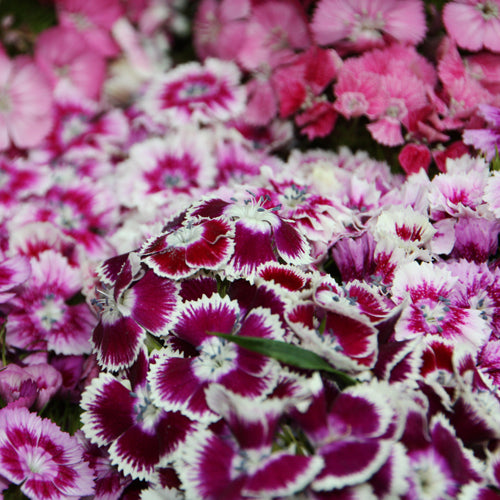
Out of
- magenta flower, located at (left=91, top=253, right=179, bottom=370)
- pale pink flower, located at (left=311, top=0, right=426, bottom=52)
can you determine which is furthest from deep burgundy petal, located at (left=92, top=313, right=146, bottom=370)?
pale pink flower, located at (left=311, top=0, right=426, bottom=52)

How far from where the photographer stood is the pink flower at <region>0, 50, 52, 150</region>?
73.4 inches

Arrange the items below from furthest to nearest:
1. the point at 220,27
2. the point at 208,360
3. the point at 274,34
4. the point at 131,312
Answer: the point at 220,27 < the point at 274,34 < the point at 131,312 < the point at 208,360

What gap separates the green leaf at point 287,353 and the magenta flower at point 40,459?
40 cm

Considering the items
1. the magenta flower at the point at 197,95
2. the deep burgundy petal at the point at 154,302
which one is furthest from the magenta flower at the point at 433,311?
the magenta flower at the point at 197,95

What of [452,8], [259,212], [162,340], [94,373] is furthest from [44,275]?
[452,8]

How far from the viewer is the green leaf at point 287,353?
2.90 feet

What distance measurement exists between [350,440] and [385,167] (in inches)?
35.1

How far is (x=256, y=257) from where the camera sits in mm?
1076

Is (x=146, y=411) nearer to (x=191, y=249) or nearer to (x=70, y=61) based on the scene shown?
(x=191, y=249)

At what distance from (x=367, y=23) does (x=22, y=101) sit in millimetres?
1034

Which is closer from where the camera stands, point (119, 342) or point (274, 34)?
point (119, 342)

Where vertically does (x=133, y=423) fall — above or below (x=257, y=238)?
below

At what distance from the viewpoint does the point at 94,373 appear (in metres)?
1.19

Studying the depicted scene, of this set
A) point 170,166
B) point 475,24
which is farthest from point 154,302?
point 475,24
